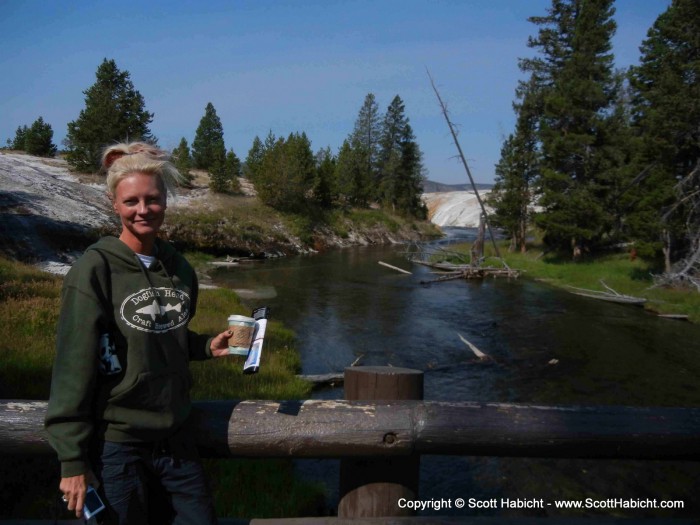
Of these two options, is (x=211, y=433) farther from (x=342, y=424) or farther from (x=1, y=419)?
(x=1, y=419)

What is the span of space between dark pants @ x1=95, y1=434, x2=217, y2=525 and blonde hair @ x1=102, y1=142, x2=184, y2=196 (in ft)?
4.37

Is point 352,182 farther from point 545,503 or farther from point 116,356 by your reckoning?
point 116,356

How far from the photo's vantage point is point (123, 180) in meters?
2.72

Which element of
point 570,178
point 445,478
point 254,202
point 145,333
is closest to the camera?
point 145,333

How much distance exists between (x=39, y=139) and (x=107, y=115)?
16490 mm

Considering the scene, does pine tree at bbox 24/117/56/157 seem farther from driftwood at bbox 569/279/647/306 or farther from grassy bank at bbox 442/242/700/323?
driftwood at bbox 569/279/647/306

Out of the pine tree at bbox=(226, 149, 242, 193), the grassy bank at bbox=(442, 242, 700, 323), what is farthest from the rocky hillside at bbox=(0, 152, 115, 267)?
the grassy bank at bbox=(442, 242, 700, 323)

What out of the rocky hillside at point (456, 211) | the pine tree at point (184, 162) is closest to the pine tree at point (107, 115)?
the pine tree at point (184, 162)

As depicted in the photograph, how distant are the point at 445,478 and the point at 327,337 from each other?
27.8ft

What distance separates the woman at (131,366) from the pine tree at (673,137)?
22.1 metres

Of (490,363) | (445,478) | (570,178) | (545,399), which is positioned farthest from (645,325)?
(570,178)

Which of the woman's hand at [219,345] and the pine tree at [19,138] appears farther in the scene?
the pine tree at [19,138]

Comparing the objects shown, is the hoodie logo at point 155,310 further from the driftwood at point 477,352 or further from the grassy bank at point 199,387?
the driftwood at point 477,352

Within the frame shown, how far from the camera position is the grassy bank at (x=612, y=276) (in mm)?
19797
